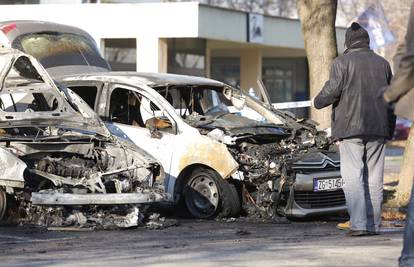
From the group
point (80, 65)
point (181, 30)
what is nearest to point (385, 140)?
point (80, 65)

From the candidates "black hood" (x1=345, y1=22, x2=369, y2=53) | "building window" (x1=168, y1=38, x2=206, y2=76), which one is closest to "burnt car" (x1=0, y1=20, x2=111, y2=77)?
"black hood" (x1=345, y1=22, x2=369, y2=53)

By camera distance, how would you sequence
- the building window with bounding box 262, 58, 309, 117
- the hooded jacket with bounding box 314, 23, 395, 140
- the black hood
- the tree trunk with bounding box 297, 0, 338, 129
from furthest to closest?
the building window with bounding box 262, 58, 309, 117 < the tree trunk with bounding box 297, 0, 338, 129 < the black hood < the hooded jacket with bounding box 314, 23, 395, 140

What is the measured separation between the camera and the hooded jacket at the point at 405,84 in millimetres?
5539

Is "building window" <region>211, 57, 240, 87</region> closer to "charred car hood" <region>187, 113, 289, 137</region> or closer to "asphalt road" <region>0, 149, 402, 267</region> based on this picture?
"charred car hood" <region>187, 113, 289, 137</region>

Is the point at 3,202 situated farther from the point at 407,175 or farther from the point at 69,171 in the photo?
the point at 407,175

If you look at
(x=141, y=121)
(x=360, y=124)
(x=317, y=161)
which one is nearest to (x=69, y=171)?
(x=141, y=121)

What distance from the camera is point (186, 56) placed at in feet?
82.1

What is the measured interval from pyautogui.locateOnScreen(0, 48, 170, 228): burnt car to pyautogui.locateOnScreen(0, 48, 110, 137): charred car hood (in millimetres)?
12

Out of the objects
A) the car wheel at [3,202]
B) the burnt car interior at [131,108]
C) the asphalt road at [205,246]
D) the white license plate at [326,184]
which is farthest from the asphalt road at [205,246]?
the burnt car interior at [131,108]

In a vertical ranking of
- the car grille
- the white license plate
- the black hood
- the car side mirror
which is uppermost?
the black hood

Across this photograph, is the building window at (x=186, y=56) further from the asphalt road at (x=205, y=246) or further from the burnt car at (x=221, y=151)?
the asphalt road at (x=205, y=246)

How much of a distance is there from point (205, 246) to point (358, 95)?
2.11 m

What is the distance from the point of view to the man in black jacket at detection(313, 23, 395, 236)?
849cm

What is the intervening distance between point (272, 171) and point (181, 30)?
12945 millimetres
